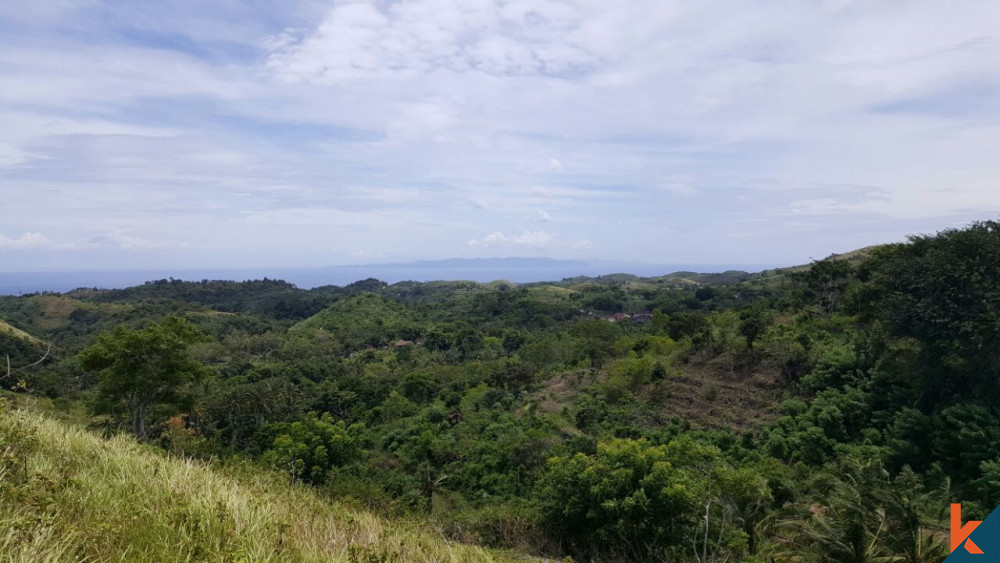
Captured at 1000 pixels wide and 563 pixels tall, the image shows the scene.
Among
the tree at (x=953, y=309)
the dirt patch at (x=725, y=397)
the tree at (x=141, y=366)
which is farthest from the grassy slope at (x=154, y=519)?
the dirt patch at (x=725, y=397)

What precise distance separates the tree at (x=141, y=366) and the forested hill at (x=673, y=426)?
0.26ft

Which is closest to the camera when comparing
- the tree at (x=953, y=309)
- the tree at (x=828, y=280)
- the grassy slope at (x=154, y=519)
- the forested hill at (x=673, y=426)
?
the grassy slope at (x=154, y=519)

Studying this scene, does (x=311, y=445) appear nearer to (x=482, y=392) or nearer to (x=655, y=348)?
(x=482, y=392)

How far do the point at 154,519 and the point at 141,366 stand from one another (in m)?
18.2

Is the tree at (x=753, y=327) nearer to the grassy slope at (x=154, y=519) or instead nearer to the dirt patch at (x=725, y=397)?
the dirt patch at (x=725, y=397)

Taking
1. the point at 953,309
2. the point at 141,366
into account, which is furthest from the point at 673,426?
the point at 141,366

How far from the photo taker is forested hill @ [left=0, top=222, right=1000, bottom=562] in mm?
10539

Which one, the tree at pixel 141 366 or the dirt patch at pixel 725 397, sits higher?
the tree at pixel 141 366

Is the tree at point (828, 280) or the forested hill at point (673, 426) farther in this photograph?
the tree at point (828, 280)

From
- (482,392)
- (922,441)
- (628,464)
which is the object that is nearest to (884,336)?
(922,441)

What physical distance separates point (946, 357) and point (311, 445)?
2176 cm

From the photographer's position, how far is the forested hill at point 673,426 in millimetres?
10539

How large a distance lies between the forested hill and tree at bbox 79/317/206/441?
79 millimetres

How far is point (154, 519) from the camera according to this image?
328 centimetres
